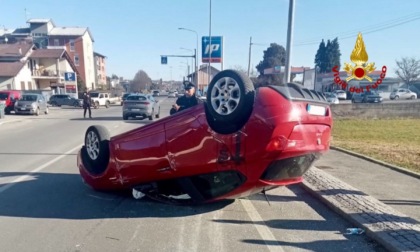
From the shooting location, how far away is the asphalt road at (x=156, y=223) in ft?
11.8

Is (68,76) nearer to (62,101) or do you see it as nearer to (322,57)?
(62,101)

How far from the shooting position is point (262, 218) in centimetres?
440

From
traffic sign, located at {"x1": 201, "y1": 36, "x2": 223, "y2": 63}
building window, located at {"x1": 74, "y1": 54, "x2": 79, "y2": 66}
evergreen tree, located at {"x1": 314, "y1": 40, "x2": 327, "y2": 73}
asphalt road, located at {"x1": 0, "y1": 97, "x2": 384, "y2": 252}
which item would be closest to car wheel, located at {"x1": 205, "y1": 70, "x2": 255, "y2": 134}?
asphalt road, located at {"x1": 0, "y1": 97, "x2": 384, "y2": 252}

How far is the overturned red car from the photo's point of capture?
3582 mm

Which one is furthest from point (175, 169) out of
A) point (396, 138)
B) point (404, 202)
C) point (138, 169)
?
point (396, 138)

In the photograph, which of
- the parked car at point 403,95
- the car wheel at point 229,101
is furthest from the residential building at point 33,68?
the parked car at point 403,95

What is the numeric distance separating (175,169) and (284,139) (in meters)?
1.59

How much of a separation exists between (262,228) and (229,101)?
173 centimetres

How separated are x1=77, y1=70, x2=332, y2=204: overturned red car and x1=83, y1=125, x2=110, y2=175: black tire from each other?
547 millimetres

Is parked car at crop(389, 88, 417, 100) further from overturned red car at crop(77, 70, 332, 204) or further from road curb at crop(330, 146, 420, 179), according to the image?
overturned red car at crop(77, 70, 332, 204)

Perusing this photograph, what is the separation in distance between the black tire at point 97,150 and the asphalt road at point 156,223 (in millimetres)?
479

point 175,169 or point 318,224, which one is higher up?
point 175,169

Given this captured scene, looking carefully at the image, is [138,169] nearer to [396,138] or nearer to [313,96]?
[313,96]

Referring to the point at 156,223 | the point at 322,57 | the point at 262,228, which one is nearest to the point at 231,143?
the point at 262,228
